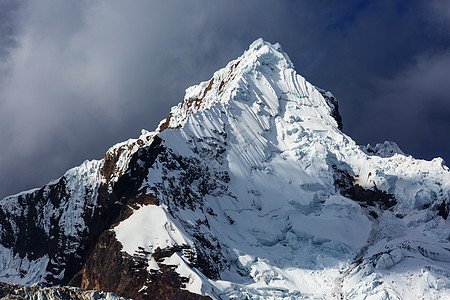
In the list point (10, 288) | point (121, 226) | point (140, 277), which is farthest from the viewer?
point (121, 226)

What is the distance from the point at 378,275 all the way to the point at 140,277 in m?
60.9

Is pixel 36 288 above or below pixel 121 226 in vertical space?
below

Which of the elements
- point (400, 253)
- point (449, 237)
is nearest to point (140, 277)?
point (400, 253)

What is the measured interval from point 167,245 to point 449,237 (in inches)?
3244

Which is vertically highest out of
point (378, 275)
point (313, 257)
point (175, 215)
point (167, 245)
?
point (175, 215)

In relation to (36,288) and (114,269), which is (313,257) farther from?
(36,288)

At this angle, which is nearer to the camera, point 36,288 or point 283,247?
point 36,288

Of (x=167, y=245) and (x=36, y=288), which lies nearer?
(x=36, y=288)

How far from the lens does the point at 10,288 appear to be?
119562mm

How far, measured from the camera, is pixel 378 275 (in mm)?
178000

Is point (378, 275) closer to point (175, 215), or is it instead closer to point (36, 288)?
point (175, 215)

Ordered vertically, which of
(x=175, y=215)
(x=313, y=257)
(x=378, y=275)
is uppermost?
(x=175, y=215)

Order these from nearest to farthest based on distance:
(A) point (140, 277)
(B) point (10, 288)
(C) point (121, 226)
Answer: (B) point (10, 288) < (A) point (140, 277) < (C) point (121, 226)

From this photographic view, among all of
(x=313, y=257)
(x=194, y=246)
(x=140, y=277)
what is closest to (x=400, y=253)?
(x=313, y=257)
